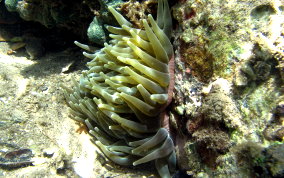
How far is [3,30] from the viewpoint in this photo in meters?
5.18

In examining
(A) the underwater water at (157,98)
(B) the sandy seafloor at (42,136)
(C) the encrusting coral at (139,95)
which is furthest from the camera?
(B) the sandy seafloor at (42,136)

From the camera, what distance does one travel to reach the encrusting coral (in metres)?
2.29

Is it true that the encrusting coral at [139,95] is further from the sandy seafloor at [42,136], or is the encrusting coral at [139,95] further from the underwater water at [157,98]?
the sandy seafloor at [42,136]

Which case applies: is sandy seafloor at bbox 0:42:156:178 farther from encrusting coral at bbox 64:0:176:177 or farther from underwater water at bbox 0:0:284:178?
encrusting coral at bbox 64:0:176:177

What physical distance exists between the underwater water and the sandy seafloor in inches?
0.5

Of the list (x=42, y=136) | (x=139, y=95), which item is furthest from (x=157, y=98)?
(x=42, y=136)

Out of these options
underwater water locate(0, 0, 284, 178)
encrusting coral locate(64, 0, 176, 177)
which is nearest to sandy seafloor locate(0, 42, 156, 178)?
underwater water locate(0, 0, 284, 178)

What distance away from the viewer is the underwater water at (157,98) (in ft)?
5.60

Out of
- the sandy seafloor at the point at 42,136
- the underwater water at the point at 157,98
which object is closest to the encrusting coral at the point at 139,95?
the underwater water at the point at 157,98

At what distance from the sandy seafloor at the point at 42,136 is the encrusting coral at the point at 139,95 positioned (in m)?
0.28

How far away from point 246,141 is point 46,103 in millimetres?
2824

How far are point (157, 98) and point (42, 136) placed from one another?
170 cm

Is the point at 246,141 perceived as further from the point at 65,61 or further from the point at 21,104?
the point at 65,61

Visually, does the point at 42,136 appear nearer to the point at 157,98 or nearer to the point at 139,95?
the point at 139,95
